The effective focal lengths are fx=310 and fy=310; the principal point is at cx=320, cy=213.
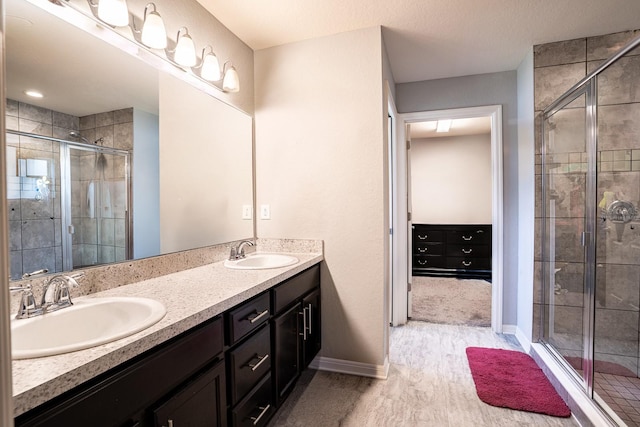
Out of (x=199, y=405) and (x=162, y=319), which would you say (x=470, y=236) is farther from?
(x=162, y=319)

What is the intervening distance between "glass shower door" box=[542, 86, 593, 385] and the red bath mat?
21cm

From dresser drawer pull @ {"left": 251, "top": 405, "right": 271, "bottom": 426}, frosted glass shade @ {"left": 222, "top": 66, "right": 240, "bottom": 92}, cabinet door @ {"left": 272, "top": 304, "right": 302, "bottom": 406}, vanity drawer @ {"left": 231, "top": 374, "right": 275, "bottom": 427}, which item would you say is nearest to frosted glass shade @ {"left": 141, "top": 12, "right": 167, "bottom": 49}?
frosted glass shade @ {"left": 222, "top": 66, "right": 240, "bottom": 92}

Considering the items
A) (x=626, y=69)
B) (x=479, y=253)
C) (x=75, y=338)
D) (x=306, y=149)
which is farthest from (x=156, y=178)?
(x=479, y=253)

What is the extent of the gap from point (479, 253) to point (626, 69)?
3429 millimetres

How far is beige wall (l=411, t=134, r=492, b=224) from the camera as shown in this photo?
5.01 m

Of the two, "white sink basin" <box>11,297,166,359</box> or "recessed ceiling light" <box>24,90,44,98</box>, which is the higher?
"recessed ceiling light" <box>24,90,44,98</box>

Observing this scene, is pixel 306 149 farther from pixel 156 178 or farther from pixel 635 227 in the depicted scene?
pixel 635 227

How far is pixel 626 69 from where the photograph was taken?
169 centimetres

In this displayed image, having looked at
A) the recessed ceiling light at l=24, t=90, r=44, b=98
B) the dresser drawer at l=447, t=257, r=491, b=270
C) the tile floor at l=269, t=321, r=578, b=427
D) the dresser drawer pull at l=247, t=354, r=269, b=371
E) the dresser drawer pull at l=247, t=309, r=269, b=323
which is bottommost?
the tile floor at l=269, t=321, r=578, b=427

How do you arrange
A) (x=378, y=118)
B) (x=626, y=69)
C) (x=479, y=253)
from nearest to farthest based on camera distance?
(x=626, y=69), (x=378, y=118), (x=479, y=253)

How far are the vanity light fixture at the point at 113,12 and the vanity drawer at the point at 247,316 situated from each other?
1267 mm

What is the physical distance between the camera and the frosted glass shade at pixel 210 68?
5.83 ft

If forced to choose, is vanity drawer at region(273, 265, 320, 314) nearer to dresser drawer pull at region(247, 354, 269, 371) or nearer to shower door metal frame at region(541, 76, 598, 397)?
dresser drawer pull at region(247, 354, 269, 371)

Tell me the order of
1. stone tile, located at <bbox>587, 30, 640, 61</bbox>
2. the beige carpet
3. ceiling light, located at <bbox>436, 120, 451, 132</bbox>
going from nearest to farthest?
stone tile, located at <bbox>587, 30, 640, 61</bbox> → the beige carpet → ceiling light, located at <bbox>436, 120, 451, 132</bbox>
